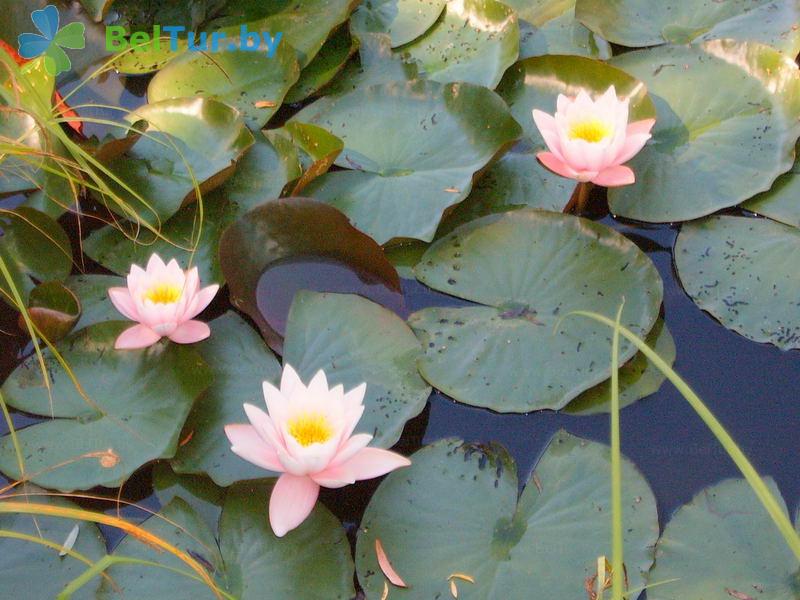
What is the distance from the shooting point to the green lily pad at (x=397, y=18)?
221 centimetres

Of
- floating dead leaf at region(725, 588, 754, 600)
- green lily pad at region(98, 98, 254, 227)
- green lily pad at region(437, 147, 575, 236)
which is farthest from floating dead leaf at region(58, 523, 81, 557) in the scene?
floating dead leaf at region(725, 588, 754, 600)

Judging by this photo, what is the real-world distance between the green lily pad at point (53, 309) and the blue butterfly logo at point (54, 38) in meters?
0.90

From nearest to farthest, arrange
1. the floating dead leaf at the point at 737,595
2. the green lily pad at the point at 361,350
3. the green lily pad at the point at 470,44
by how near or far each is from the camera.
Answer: the floating dead leaf at the point at 737,595 < the green lily pad at the point at 361,350 < the green lily pad at the point at 470,44

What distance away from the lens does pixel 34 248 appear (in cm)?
174

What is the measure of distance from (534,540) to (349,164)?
1.00 metres

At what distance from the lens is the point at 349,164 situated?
1.88m

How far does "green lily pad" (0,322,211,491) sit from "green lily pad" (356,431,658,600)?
1.38 feet

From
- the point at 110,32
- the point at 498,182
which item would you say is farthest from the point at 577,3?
the point at 110,32

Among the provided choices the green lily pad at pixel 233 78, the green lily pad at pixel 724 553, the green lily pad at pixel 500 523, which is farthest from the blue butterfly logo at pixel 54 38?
the green lily pad at pixel 724 553

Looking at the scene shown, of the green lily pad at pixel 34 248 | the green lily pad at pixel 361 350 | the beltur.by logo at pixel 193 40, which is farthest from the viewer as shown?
the beltur.by logo at pixel 193 40

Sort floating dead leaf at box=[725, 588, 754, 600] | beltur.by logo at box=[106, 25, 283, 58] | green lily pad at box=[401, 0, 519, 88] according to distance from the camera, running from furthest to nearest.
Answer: beltur.by logo at box=[106, 25, 283, 58] → green lily pad at box=[401, 0, 519, 88] → floating dead leaf at box=[725, 588, 754, 600]

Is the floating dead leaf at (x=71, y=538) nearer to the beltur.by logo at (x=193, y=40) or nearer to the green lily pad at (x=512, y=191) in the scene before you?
the green lily pad at (x=512, y=191)

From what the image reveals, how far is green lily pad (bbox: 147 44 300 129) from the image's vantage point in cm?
207

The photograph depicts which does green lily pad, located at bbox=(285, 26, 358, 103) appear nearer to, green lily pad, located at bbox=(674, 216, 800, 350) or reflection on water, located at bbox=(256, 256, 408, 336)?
reflection on water, located at bbox=(256, 256, 408, 336)
